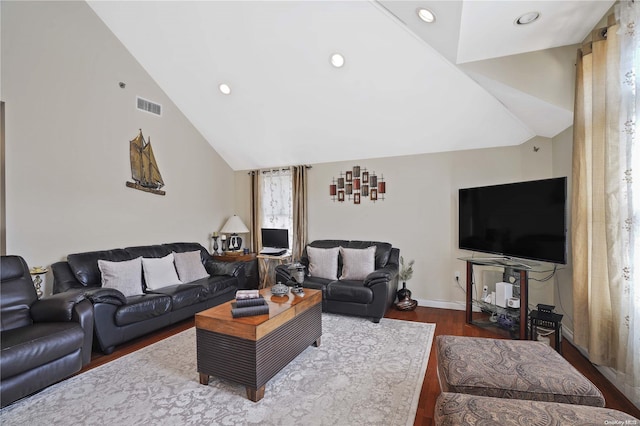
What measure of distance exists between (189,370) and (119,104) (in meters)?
3.43

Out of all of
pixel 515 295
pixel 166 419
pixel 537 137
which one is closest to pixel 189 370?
pixel 166 419

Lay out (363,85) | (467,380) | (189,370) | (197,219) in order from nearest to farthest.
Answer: (467,380) < (189,370) < (363,85) < (197,219)

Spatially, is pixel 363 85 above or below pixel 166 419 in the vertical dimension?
above

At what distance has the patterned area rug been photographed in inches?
76.4

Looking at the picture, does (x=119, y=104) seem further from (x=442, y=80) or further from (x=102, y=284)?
(x=442, y=80)

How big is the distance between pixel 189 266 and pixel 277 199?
1.93 metres

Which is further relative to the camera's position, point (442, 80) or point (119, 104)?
point (119, 104)

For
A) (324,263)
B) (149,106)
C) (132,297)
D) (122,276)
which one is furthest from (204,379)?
(149,106)

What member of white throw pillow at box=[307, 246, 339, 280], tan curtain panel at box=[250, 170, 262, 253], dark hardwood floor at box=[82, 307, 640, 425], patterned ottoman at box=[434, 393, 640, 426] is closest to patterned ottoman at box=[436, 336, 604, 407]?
patterned ottoman at box=[434, 393, 640, 426]

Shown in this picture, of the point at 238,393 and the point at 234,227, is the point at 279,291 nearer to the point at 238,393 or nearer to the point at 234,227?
the point at 238,393

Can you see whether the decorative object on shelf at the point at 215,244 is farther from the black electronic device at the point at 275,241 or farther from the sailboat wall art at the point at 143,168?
the sailboat wall art at the point at 143,168

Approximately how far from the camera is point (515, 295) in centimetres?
335

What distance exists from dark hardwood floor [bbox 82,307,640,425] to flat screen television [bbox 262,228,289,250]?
1844 mm

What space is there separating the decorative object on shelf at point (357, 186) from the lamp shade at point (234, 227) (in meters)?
1.69
